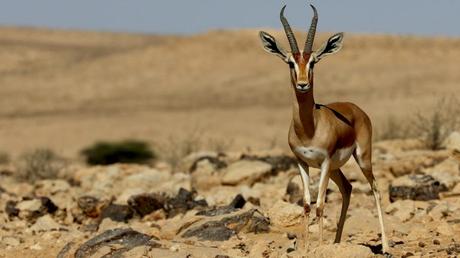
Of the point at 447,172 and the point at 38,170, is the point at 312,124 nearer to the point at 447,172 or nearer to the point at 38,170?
the point at 447,172

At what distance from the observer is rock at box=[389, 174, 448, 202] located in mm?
9992

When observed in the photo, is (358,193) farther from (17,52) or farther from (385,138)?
(17,52)

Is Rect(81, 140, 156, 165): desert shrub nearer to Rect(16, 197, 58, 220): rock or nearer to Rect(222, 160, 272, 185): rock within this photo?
Rect(222, 160, 272, 185): rock

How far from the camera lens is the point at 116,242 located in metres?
7.85

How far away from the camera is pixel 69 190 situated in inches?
525

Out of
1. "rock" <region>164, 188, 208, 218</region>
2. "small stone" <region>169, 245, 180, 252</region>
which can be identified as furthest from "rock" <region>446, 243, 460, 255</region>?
"rock" <region>164, 188, 208, 218</region>

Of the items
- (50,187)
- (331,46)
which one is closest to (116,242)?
(331,46)

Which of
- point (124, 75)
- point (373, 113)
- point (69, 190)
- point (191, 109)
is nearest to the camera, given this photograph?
point (69, 190)

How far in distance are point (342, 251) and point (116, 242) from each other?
221 centimetres

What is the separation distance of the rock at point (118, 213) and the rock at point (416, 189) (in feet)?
9.78

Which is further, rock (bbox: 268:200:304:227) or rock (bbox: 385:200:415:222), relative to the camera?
rock (bbox: 385:200:415:222)

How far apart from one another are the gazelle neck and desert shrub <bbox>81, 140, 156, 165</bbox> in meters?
16.3

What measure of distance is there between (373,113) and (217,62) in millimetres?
18909

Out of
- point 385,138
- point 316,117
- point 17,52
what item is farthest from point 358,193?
point 17,52
